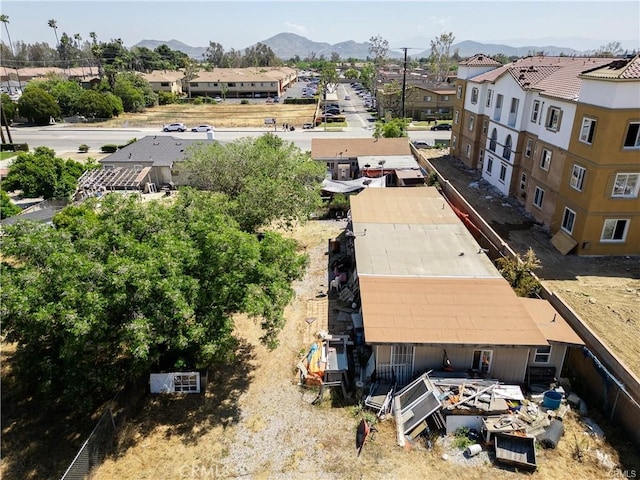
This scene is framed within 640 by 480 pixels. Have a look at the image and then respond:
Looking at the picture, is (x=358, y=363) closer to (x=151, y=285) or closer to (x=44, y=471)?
(x=151, y=285)

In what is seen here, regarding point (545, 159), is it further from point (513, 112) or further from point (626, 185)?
point (513, 112)

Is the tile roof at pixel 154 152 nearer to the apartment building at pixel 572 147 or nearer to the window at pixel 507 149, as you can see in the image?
the window at pixel 507 149

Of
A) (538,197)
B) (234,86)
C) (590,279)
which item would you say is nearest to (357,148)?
(538,197)

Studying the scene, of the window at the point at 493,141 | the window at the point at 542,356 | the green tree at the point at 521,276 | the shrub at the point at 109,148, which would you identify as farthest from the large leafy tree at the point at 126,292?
the shrub at the point at 109,148

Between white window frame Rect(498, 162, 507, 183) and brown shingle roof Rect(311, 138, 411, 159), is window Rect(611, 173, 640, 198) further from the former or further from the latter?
brown shingle roof Rect(311, 138, 411, 159)

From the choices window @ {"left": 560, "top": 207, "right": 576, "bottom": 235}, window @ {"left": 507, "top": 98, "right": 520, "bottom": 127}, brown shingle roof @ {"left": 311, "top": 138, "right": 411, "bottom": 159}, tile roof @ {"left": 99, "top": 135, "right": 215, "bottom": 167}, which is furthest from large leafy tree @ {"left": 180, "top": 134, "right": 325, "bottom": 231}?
window @ {"left": 507, "top": 98, "right": 520, "bottom": 127}

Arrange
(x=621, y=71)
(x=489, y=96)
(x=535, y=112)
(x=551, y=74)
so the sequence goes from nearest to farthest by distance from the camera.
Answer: (x=621, y=71)
(x=535, y=112)
(x=551, y=74)
(x=489, y=96)
